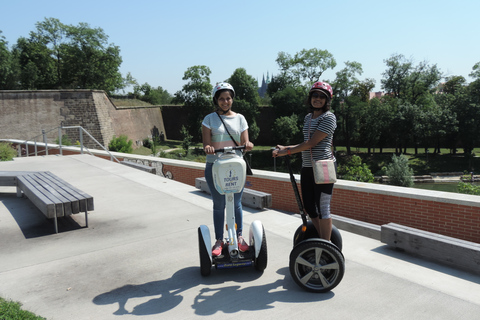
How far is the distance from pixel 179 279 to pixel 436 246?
2.64 meters

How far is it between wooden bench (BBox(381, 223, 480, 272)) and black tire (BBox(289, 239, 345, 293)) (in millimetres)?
1457

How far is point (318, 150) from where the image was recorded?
10.6 ft

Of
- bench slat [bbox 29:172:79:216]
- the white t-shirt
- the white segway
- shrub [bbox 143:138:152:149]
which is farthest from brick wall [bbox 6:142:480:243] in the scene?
shrub [bbox 143:138:152:149]

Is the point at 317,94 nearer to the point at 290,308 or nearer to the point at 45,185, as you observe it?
the point at 290,308

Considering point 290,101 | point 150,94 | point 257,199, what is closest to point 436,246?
point 257,199

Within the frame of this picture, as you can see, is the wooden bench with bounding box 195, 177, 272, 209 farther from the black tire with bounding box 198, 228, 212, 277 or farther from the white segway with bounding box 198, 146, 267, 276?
the black tire with bounding box 198, 228, 212, 277

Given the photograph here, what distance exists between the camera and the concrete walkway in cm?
287

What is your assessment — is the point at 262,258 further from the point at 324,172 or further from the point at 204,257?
the point at 324,172

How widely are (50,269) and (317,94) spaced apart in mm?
3103

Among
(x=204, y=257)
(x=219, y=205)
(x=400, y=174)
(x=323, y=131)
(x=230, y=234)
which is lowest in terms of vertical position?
(x=400, y=174)

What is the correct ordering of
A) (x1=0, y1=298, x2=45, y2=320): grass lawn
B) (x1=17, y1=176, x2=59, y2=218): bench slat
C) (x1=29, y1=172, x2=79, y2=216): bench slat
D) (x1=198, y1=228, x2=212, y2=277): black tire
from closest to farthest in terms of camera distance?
1. (x1=0, y1=298, x2=45, y2=320): grass lawn
2. (x1=198, y1=228, x2=212, y2=277): black tire
3. (x1=17, y1=176, x2=59, y2=218): bench slat
4. (x1=29, y1=172, x2=79, y2=216): bench slat

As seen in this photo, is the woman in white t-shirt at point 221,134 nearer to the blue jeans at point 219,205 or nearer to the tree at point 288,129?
the blue jeans at point 219,205

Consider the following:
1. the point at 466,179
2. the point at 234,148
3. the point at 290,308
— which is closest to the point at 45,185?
the point at 234,148

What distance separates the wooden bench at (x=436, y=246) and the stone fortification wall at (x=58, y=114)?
78.7ft
